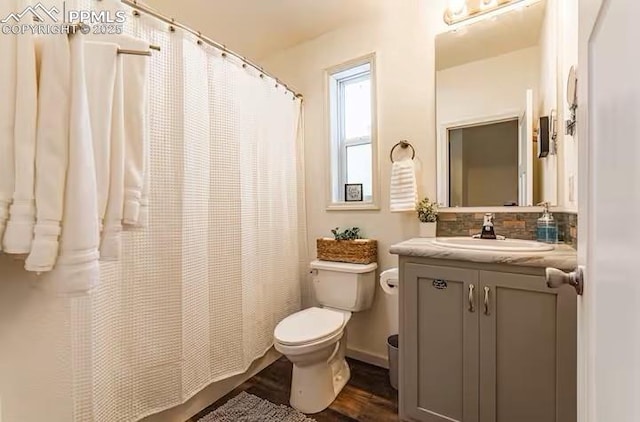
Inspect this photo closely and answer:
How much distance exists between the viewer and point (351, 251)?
2.00 m

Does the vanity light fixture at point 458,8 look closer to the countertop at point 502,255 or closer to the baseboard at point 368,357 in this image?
the countertop at point 502,255

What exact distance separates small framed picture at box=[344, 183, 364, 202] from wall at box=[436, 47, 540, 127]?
663 millimetres

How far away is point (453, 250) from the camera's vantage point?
131cm

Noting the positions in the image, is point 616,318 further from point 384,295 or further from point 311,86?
point 311,86

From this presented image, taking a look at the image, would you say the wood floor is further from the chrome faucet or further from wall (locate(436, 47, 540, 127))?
wall (locate(436, 47, 540, 127))

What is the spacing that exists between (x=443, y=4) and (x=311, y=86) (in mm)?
984

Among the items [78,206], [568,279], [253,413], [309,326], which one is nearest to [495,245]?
[568,279]

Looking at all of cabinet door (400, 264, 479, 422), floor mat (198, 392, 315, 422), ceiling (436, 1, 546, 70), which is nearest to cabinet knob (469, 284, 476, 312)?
cabinet door (400, 264, 479, 422)

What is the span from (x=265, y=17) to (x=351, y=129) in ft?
3.06

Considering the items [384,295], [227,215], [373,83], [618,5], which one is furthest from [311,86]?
[618,5]

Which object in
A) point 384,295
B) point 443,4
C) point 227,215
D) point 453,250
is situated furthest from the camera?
point 384,295

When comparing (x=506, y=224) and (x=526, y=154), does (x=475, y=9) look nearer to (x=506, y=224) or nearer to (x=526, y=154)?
(x=526, y=154)

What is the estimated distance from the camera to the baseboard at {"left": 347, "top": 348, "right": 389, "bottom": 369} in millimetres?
2033

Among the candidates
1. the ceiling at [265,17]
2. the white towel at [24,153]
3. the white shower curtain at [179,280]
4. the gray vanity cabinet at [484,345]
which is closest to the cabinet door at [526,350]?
the gray vanity cabinet at [484,345]
